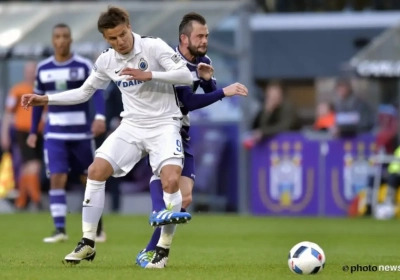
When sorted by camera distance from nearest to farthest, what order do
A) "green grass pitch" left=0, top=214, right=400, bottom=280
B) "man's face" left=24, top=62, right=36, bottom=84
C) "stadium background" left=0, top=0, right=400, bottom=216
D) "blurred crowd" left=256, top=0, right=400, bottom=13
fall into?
"green grass pitch" left=0, top=214, right=400, bottom=280 < "stadium background" left=0, top=0, right=400, bottom=216 < "man's face" left=24, top=62, right=36, bottom=84 < "blurred crowd" left=256, top=0, right=400, bottom=13

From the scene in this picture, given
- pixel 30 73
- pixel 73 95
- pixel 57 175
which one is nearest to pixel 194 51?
pixel 73 95

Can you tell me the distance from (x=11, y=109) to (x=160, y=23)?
10.8ft

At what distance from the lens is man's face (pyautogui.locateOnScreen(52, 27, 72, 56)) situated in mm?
14203

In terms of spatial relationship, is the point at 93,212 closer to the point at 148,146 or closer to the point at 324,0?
the point at 148,146

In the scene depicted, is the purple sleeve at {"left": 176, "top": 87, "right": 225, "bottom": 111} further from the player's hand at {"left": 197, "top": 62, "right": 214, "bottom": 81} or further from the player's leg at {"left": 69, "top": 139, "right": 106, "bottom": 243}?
the player's leg at {"left": 69, "top": 139, "right": 106, "bottom": 243}

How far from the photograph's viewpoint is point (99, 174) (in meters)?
9.95

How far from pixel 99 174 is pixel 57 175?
4336 millimetres

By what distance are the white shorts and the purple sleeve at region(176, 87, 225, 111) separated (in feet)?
0.93

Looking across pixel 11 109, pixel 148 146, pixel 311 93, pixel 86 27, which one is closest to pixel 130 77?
pixel 148 146

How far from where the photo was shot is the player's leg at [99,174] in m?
9.95

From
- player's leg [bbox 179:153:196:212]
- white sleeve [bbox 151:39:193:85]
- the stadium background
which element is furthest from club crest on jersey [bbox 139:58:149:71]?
the stadium background
